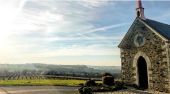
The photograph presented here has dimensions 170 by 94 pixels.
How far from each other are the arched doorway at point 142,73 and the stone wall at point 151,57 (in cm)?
46

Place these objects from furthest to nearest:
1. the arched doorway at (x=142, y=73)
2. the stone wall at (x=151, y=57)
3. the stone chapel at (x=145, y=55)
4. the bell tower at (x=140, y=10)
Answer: the bell tower at (x=140, y=10), the arched doorway at (x=142, y=73), the stone chapel at (x=145, y=55), the stone wall at (x=151, y=57)

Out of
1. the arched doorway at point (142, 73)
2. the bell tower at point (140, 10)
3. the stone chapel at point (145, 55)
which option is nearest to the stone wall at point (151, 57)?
the stone chapel at point (145, 55)

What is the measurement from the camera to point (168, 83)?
925 inches

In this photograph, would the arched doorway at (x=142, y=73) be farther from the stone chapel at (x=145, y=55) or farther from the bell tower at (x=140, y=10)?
the bell tower at (x=140, y=10)

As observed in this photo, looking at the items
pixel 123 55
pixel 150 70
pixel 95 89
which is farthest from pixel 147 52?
pixel 95 89

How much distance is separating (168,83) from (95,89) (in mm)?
5866

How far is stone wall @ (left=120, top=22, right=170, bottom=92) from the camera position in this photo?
78.2ft

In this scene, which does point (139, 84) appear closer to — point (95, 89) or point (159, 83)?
point (159, 83)

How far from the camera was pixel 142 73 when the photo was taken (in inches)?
1061

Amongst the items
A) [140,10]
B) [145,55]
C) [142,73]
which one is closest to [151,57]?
[145,55]

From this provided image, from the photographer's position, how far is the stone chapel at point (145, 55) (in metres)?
23.9

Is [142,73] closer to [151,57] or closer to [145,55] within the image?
[145,55]

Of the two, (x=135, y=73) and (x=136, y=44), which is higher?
(x=136, y=44)

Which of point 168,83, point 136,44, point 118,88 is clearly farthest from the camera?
point 136,44
